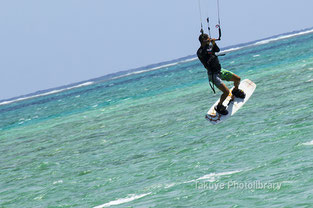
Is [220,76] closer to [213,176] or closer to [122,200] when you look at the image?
[213,176]

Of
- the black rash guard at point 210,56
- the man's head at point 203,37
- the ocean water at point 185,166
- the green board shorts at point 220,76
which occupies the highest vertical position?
the man's head at point 203,37

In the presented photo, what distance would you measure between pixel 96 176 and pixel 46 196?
1.97 m

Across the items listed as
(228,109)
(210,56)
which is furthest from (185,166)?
(210,56)

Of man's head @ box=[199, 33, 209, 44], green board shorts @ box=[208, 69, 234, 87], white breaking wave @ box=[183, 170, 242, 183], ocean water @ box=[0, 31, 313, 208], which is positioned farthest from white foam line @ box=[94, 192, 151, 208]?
man's head @ box=[199, 33, 209, 44]

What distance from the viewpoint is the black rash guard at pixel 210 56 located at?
47.3 ft

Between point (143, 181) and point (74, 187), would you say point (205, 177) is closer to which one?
point (143, 181)

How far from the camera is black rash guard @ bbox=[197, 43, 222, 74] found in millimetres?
14422

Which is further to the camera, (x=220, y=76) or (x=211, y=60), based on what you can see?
(x=220, y=76)

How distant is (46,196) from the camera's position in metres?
14.4

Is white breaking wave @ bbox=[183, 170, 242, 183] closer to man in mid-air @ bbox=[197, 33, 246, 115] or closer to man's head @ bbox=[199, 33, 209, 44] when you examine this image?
man in mid-air @ bbox=[197, 33, 246, 115]

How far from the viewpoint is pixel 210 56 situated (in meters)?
14.6

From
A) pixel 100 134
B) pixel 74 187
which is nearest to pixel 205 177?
pixel 74 187

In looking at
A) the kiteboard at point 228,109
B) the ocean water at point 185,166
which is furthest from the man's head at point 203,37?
the ocean water at point 185,166

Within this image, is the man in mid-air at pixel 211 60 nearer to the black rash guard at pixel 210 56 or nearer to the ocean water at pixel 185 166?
the black rash guard at pixel 210 56
